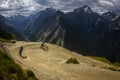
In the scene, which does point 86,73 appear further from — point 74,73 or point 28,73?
point 28,73

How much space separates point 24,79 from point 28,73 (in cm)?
455

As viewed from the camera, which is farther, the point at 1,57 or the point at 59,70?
the point at 59,70

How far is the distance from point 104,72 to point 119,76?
7.21 ft

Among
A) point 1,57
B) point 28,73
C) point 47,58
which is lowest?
point 47,58

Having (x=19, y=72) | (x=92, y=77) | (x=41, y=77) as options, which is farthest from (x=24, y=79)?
(x=92, y=77)

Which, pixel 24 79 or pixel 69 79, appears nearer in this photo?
pixel 24 79

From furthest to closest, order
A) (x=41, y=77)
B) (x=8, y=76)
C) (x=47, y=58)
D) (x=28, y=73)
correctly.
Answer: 1. (x=47, y=58)
2. (x=41, y=77)
3. (x=28, y=73)
4. (x=8, y=76)

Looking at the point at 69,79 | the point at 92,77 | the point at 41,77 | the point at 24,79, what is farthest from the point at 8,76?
the point at 92,77

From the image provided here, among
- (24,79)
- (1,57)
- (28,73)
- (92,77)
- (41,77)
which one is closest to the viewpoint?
(24,79)

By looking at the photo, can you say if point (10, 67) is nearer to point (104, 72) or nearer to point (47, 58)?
point (104, 72)

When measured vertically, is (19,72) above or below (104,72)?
above

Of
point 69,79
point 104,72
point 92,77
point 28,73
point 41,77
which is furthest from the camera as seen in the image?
point 104,72

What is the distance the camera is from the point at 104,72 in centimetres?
3822

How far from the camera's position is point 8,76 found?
19.3m
